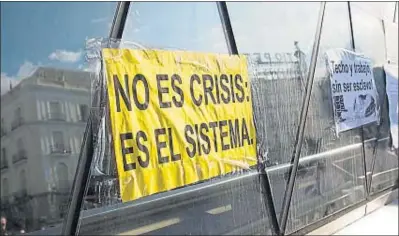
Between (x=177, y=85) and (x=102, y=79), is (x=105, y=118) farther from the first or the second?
(x=177, y=85)

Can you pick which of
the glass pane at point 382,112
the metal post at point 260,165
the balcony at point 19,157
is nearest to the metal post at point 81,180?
the metal post at point 260,165

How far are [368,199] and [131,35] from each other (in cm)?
444

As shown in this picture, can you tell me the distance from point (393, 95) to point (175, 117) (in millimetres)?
4910

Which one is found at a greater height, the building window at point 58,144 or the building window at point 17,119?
the building window at point 17,119

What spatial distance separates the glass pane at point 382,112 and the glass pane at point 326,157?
38cm

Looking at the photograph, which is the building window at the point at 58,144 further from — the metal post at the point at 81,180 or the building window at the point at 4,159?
the metal post at the point at 81,180

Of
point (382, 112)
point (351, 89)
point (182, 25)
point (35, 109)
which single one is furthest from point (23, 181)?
point (382, 112)

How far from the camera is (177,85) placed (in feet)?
10.6

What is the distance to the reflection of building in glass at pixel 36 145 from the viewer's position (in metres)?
7.12

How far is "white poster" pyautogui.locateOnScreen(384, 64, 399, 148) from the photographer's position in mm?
6801

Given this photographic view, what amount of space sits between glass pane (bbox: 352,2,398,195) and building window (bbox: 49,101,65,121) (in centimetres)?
448

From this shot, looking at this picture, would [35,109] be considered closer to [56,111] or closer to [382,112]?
→ [56,111]

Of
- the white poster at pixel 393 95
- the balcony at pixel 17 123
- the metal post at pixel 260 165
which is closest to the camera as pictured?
the metal post at pixel 260 165

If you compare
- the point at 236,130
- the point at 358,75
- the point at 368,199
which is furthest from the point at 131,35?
the point at 368,199
